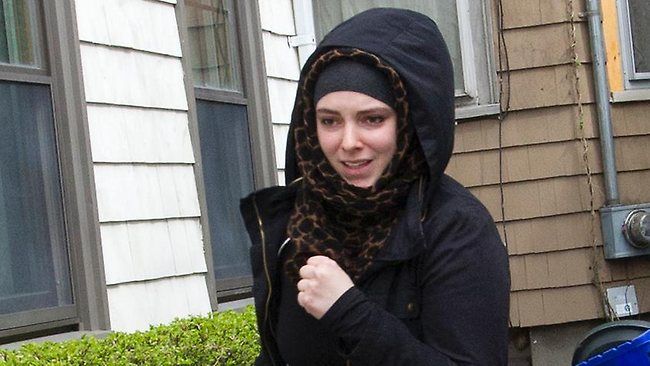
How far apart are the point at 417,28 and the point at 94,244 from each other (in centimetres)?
325

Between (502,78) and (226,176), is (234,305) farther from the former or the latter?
(502,78)

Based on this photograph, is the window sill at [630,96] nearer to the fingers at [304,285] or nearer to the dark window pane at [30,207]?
the dark window pane at [30,207]

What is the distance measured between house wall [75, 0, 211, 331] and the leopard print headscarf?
3147 mm

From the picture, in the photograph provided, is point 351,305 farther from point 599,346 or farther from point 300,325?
point 599,346

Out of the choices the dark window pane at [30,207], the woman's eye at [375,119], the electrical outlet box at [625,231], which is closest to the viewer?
the woman's eye at [375,119]

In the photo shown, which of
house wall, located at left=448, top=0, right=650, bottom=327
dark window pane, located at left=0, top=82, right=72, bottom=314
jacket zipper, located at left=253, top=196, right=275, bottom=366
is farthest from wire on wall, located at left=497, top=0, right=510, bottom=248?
jacket zipper, located at left=253, top=196, right=275, bottom=366

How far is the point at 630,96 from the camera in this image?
8922mm

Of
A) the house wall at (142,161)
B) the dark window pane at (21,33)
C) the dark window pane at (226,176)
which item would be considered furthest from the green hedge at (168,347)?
the dark window pane at (21,33)

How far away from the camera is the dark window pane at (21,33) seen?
544cm

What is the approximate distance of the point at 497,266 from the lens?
265 centimetres

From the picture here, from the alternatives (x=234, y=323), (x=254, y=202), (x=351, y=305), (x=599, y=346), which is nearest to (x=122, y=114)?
(x=234, y=323)

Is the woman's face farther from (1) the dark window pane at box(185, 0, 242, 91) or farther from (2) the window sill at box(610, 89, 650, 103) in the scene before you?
(2) the window sill at box(610, 89, 650, 103)

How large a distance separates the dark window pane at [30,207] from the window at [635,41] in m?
4.56

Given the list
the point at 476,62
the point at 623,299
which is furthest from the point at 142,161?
the point at 623,299
